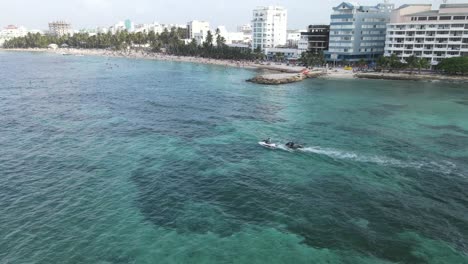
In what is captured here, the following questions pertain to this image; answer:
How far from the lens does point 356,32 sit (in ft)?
553

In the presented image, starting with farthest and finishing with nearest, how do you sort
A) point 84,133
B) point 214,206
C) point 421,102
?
point 421,102, point 84,133, point 214,206

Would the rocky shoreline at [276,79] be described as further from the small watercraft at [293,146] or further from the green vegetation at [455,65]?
the small watercraft at [293,146]

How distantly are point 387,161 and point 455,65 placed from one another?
339ft

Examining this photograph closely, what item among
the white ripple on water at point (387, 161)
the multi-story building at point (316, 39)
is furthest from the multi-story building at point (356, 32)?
the white ripple on water at point (387, 161)

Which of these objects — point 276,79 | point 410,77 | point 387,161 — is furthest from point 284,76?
point 387,161

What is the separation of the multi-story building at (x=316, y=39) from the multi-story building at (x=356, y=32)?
1078 cm

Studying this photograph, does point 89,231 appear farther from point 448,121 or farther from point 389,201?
point 448,121

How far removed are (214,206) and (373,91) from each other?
9352cm

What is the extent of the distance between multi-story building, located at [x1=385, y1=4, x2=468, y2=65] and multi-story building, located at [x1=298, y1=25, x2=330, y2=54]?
3476cm

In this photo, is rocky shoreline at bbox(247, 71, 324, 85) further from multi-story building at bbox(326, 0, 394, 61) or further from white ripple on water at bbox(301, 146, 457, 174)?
white ripple on water at bbox(301, 146, 457, 174)

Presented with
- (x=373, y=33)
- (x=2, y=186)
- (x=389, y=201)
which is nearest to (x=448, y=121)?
(x=389, y=201)

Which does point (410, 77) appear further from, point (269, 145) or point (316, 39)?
point (269, 145)

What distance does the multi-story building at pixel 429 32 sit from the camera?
141000 millimetres

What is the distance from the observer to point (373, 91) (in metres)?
117
